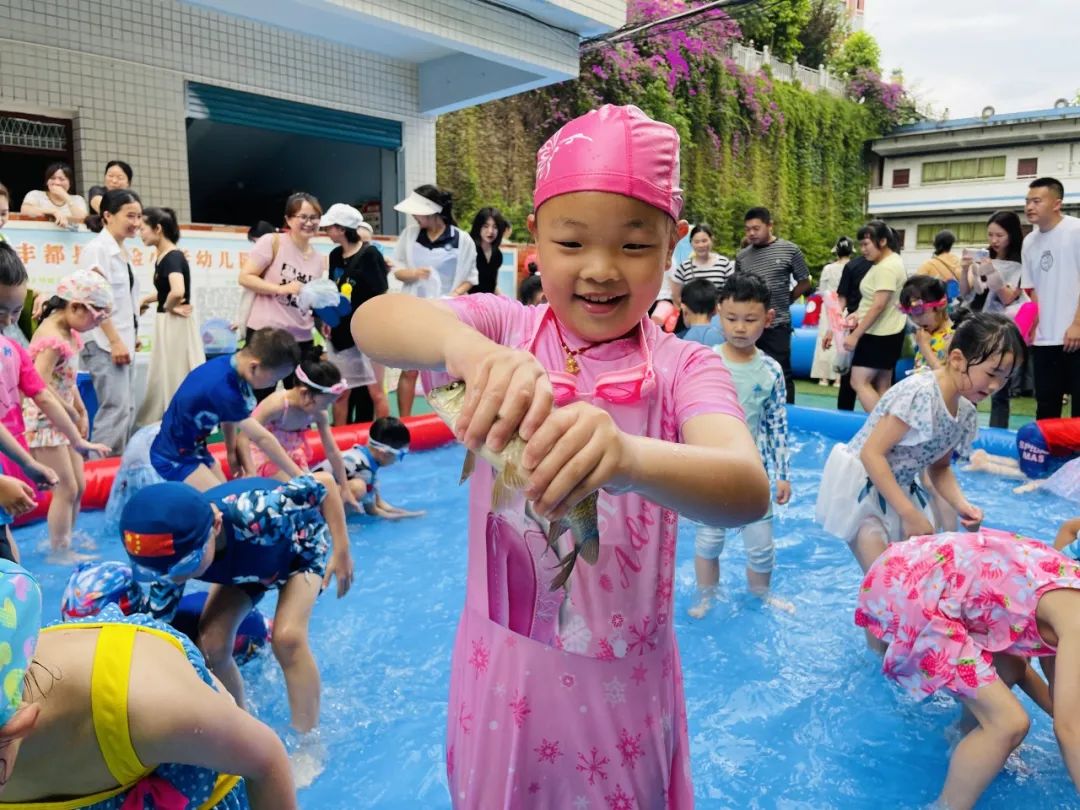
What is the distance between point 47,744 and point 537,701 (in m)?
0.85

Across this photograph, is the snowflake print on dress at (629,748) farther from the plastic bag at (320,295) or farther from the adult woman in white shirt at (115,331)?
the adult woman in white shirt at (115,331)

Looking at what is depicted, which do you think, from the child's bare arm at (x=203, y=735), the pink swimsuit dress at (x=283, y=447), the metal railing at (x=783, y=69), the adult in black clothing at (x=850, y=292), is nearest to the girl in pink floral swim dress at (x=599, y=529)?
the child's bare arm at (x=203, y=735)

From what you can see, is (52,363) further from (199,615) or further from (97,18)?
(97,18)

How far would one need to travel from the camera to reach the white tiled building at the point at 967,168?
28344 millimetres

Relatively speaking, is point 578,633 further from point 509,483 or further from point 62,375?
point 62,375

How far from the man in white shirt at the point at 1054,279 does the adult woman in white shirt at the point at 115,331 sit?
21.0 feet

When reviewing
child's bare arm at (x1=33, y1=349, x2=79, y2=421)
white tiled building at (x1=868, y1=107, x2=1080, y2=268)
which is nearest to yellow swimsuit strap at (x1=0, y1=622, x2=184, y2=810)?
child's bare arm at (x1=33, y1=349, x2=79, y2=421)

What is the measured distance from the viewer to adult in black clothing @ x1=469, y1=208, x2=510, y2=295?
24.7ft

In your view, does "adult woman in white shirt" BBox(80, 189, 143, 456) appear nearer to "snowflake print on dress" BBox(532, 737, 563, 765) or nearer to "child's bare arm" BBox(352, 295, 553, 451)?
"child's bare arm" BBox(352, 295, 553, 451)

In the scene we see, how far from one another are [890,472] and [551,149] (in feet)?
8.73

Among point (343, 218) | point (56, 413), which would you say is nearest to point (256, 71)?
point (343, 218)

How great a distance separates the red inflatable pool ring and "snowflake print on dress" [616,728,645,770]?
2.41 m

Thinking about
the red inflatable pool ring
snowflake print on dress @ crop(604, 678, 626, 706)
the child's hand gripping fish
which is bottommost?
the red inflatable pool ring

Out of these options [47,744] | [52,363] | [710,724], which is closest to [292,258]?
[52,363]
